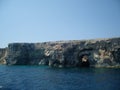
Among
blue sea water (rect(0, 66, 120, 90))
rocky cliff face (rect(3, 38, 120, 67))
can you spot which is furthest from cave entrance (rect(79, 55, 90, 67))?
blue sea water (rect(0, 66, 120, 90))

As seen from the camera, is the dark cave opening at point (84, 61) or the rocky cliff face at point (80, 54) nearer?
the rocky cliff face at point (80, 54)

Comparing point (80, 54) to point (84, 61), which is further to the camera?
point (84, 61)

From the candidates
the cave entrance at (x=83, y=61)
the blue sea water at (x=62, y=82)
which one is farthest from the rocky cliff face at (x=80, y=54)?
the blue sea water at (x=62, y=82)

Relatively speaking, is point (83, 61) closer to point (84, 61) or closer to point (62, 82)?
point (84, 61)

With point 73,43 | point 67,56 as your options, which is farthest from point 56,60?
point 73,43

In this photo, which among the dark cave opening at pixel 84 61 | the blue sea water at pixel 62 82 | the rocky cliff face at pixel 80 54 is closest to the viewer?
the blue sea water at pixel 62 82

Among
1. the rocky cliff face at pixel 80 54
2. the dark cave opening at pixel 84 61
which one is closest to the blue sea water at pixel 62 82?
the rocky cliff face at pixel 80 54

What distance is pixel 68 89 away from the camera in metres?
35.1

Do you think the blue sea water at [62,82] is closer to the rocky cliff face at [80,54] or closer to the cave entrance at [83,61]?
the rocky cliff face at [80,54]

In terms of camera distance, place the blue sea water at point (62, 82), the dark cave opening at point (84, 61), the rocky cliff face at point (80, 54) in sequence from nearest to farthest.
A: the blue sea water at point (62, 82)
the rocky cliff face at point (80, 54)
the dark cave opening at point (84, 61)

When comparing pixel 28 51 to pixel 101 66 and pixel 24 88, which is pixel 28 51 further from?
pixel 24 88

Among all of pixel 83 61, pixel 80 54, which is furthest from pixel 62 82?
pixel 83 61

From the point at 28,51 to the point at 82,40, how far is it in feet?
158

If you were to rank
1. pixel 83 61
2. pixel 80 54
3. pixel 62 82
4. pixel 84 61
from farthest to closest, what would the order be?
pixel 84 61 → pixel 83 61 → pixel 80 54 → pixel 62 82
